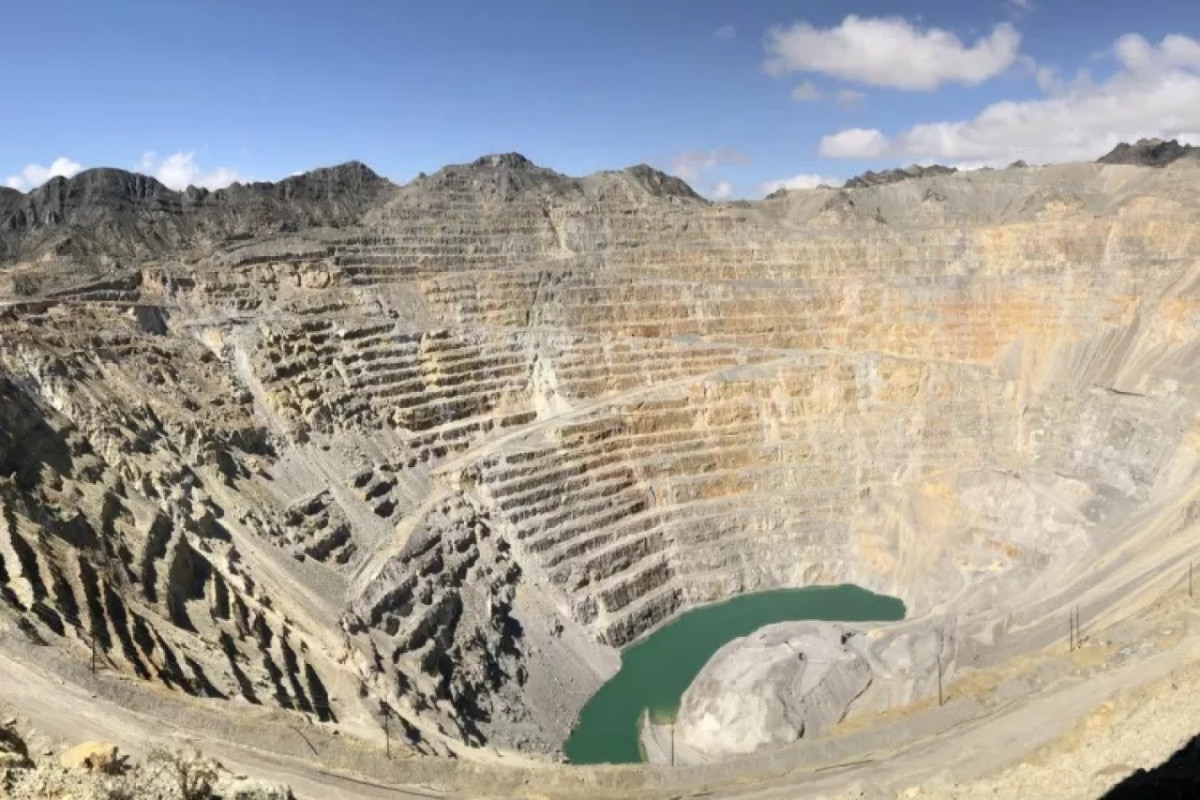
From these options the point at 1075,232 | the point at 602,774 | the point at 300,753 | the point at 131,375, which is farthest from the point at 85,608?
the point at 1075,232

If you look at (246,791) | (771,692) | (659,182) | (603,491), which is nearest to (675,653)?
(771,692)

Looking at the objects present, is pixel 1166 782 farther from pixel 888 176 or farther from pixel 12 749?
pixel 888 176

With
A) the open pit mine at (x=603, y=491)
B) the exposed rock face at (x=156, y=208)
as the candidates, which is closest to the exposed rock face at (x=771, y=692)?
the open pit mine at (x=603, y=491)

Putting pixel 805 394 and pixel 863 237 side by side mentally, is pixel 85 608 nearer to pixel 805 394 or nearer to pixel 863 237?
pixel 805 394

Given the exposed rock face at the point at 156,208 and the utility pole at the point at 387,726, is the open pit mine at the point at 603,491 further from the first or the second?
the exposed rock face at the point at 156,208

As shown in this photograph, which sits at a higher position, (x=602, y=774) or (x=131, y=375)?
(x=131, y=375)

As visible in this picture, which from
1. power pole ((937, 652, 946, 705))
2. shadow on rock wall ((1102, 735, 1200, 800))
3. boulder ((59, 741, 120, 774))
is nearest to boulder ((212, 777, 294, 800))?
boulder ((59, 741, 120, 774))
